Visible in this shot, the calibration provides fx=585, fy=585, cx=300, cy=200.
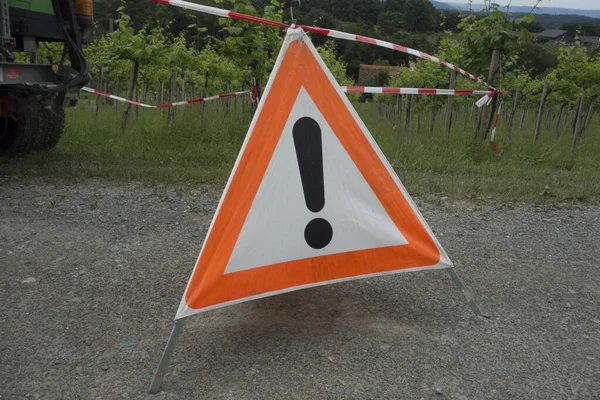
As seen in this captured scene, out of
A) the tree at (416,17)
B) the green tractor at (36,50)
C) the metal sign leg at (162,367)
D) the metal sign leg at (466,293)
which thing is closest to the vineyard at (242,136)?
the green tractor at (36,50)

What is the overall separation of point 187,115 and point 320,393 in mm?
8173

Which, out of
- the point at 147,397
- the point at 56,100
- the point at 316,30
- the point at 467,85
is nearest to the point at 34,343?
the point at 147,397

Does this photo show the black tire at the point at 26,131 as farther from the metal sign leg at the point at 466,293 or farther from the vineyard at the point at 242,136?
the metal sign leg at the point at 466,293

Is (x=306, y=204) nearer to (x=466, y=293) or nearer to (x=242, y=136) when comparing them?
(x=466, y=293)

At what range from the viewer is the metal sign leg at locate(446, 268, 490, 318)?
11.0 feet

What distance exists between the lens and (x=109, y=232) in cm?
488

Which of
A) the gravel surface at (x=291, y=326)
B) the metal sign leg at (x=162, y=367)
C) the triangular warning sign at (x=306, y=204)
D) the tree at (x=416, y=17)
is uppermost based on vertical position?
the tree at (x=416, y=17)

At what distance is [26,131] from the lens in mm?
7508

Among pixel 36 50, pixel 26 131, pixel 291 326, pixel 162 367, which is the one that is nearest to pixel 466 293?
pixel 291 326

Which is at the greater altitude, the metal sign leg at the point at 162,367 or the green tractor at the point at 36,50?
the green tractor at the point at 36,50

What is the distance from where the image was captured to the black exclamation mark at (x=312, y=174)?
120 inches

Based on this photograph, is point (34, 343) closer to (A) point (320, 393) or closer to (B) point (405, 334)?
(A) point (320, 393)

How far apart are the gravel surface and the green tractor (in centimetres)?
165

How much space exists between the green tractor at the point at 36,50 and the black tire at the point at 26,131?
0.16 m
